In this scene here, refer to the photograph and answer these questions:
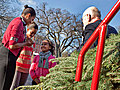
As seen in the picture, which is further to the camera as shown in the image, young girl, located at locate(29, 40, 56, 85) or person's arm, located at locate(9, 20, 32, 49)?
young girl, located at locate(29, 40, 56, 85)

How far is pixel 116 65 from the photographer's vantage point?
0.75 meters

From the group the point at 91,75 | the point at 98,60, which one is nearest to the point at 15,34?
the point at 91,75

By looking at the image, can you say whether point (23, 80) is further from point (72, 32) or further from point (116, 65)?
point (72, 32)

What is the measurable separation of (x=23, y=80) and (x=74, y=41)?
18.9 meters

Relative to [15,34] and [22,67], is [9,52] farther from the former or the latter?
[22,67]

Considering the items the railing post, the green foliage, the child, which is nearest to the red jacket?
the child

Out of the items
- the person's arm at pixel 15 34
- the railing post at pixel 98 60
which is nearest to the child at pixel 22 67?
the person's arm at pixel 15 34

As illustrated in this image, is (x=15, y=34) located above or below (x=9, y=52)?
above

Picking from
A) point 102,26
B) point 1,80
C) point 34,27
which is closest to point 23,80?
point 1,80

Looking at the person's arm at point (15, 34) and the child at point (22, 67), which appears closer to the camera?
the person's arm at point (15, 34)

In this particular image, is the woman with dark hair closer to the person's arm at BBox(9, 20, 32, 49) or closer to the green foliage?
the person's arm at BBox(9, 20, 32, 49)

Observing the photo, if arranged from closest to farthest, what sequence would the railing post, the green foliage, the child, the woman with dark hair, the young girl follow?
1. the railing post
2. the green foliage
3. the woman with dark hair
4. the child
5. the young girl

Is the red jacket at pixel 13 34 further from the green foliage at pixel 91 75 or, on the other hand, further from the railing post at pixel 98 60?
the railing post at pixel 98 60

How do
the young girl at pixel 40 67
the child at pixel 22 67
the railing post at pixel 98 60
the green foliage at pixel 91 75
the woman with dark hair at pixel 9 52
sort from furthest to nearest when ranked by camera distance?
the young girl at pixel 40 67, the child at pixel 22 67, the woman with dark hair at pixel 9 52, the green foliage at pixel 91 75, the railing post at pixel 98 60
